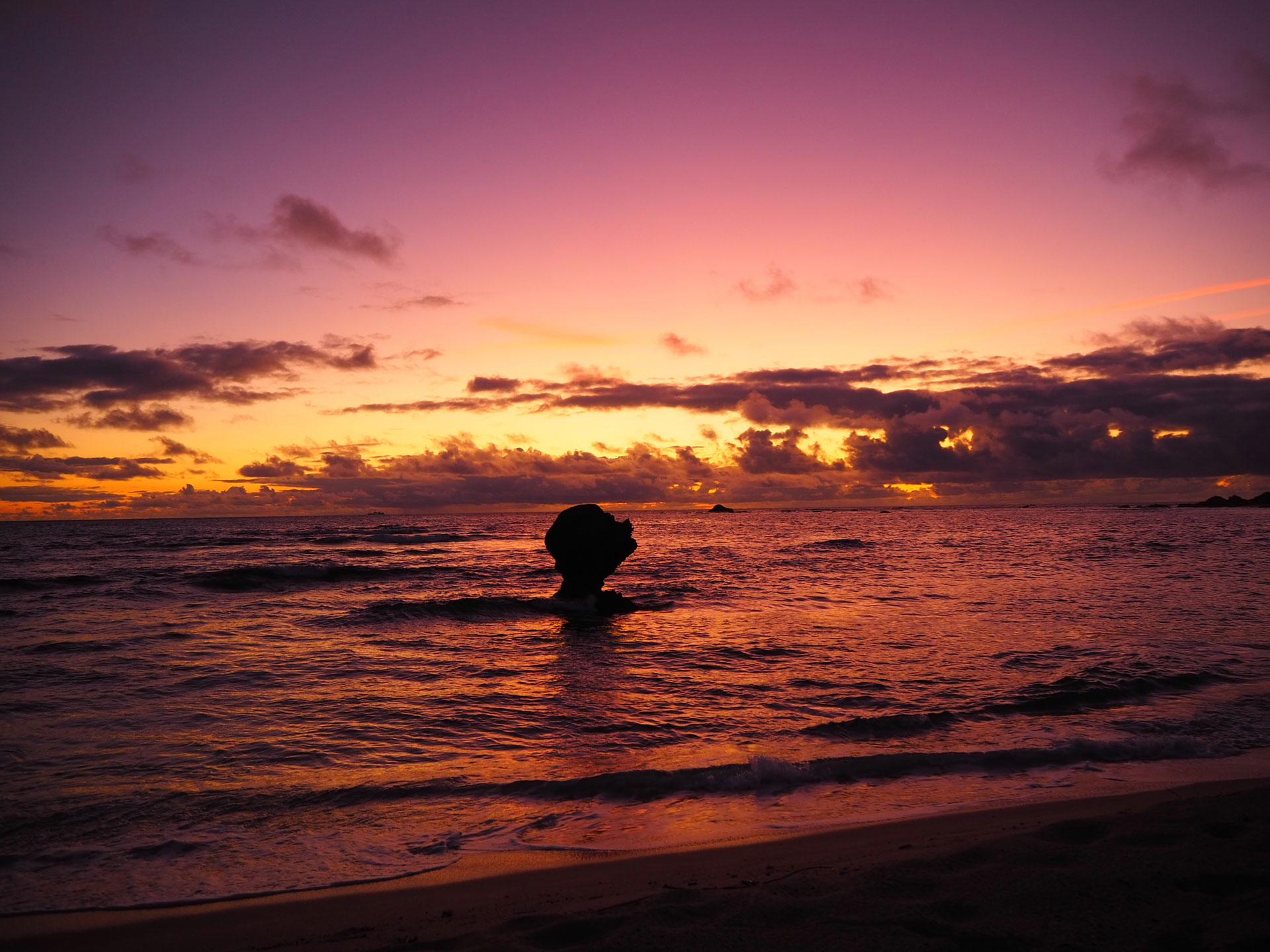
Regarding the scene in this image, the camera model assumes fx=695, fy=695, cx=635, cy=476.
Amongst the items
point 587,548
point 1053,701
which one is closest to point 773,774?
point 1053,701

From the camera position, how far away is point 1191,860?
536 centimetres

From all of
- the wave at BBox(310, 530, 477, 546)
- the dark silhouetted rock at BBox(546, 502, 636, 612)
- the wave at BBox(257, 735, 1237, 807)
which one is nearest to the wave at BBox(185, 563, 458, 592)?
the dark silhouetted rock at BBox(546, 502, 636, 612)

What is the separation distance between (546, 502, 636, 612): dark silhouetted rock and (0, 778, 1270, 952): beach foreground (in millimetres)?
18095

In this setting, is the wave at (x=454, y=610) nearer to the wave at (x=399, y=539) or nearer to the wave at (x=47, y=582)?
the wave at (x=47, y=582)

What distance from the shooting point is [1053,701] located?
1160cm

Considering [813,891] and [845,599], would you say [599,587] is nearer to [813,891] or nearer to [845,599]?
[845,599]

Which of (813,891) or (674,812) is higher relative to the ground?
(813,891)

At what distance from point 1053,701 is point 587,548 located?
51.5 feet

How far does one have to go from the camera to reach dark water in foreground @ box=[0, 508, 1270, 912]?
7055 mm

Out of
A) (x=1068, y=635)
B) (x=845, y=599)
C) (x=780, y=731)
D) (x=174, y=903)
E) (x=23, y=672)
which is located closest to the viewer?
(x=174, y=903)

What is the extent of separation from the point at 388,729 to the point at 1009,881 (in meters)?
8.44

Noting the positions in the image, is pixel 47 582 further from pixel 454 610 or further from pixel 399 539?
pixel 399 539

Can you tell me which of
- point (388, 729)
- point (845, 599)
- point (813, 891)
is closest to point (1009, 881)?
point (813, 891)

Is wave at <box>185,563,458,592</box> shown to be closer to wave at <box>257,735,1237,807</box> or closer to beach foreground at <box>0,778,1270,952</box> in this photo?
wave at <box>257,735,1237,807</box>
